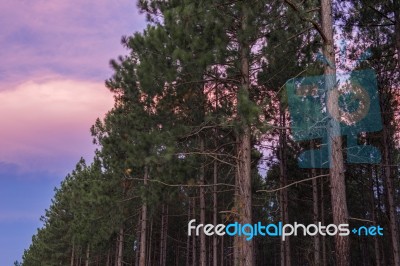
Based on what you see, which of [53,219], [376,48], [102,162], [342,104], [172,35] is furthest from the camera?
[53,219]

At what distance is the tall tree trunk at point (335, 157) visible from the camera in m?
6.99

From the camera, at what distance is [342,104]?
41.5 ft

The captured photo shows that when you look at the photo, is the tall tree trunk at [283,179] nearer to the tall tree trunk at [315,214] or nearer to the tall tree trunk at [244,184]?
the tall tree trunk at [315,214]

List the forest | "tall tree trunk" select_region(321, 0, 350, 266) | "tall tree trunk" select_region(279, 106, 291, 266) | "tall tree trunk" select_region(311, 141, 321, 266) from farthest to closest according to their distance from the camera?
"tall tree trunk" select_region(279, 106, 291, 266)
"tall tree trunk" select_region(311, 141, 321, 266)
the forest
"tall tree trunk" select_region(321, 0, 350, 266)

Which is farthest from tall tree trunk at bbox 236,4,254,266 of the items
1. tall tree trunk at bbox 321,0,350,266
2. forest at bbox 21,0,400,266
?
tall tree trunk at bbox 321,0,350,266

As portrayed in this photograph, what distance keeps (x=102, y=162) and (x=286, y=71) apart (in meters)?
12.5

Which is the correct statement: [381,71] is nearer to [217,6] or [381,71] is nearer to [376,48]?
[376,48]

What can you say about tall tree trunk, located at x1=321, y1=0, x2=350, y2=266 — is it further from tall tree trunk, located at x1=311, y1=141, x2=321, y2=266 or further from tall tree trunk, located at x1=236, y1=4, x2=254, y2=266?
tall tree trunk, located at x1=311, y1=141, x2=321, y2=266

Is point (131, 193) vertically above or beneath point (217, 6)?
beneath

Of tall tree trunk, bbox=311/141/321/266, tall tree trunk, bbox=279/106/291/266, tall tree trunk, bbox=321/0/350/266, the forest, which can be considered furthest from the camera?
tall tree trunk, bbox=279/106/291/266

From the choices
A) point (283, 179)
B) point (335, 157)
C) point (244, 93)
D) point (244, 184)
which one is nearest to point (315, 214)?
point (283, 179)

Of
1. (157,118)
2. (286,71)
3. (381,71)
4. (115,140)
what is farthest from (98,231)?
(381,71)

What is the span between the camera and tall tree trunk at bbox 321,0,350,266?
22.9 feet

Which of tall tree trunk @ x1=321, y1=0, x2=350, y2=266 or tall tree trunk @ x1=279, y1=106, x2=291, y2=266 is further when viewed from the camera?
tall tree trunk @ x1=279, y1=106, x2=291, y2=266
